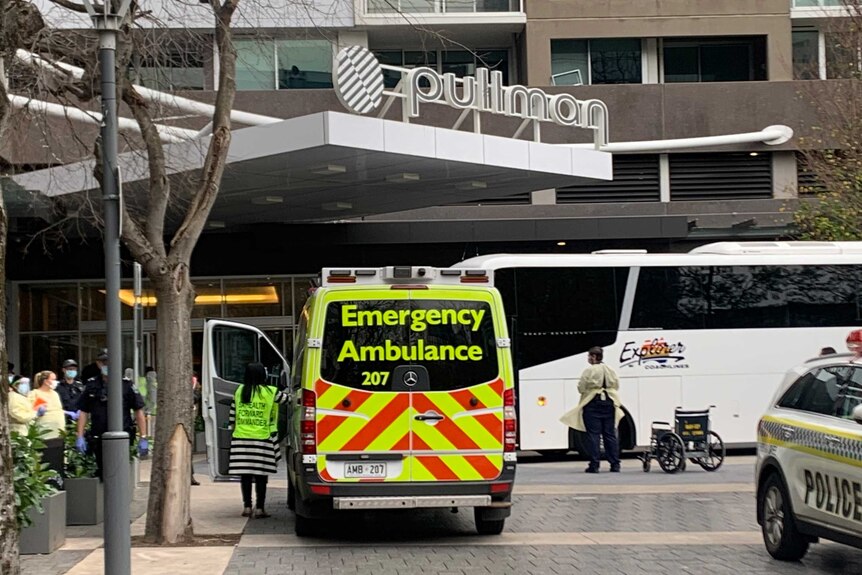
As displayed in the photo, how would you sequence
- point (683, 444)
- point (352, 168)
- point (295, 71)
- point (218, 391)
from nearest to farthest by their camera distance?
point (218, 391)
point (683, 444)
point (352, 168)
point (295, 71)

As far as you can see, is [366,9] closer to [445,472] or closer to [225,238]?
[225,238]

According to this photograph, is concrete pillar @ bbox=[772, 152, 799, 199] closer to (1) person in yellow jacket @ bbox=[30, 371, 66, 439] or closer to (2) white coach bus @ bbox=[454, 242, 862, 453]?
(2) white coach bus @ bbox=[454, 242, 862, 453]

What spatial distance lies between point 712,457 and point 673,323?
3.41 m

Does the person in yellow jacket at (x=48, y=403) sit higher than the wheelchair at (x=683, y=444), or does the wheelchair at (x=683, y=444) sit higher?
the person in yellow jacket at (x=48, y=403)

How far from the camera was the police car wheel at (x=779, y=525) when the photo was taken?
398 inches

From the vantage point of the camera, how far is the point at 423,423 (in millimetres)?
11547

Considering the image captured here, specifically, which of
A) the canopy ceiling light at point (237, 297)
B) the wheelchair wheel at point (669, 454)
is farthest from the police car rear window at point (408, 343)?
the canopy ceiling light at point (237, 297)

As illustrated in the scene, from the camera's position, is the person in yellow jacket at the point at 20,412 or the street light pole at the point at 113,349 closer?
the street light pole at the point at 113,349

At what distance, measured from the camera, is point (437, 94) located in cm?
2206

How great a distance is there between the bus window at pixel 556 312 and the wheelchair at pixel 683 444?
2937 mm

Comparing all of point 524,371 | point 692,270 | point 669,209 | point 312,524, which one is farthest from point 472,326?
point 669,209

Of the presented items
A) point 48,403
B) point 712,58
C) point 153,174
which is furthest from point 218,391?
point 712,58

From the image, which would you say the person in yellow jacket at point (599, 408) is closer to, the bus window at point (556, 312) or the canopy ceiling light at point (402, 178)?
the bus window at point (556, 312)

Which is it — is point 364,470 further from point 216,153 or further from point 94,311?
point 94,311
